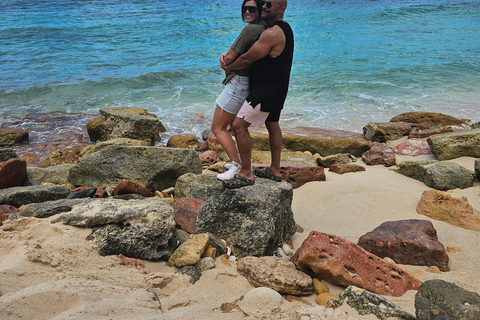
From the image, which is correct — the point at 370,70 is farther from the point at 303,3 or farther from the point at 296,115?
the point at 303,3

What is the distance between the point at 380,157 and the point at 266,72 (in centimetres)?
433

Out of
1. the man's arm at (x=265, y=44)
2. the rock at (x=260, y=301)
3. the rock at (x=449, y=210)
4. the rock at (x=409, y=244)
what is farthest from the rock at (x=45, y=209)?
the rock at (x=449, y=210)

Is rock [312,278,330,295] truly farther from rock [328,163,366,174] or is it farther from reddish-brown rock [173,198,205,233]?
rock [328,163,366,174]

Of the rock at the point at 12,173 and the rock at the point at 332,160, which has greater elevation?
the rock at the point at 12,173

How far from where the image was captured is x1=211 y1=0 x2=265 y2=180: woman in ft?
12.5

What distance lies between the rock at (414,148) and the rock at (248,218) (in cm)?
469

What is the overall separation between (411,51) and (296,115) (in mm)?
12061

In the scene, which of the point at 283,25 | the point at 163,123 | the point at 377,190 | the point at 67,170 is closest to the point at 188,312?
the point at 283,25

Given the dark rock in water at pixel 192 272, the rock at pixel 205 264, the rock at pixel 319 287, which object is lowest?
the rock at pixel 319 287

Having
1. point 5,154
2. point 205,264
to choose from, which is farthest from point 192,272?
point 5,154

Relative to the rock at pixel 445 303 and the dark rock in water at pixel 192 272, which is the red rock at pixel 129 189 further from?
the rock at pixel 445 303

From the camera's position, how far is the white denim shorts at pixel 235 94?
4.00 meters

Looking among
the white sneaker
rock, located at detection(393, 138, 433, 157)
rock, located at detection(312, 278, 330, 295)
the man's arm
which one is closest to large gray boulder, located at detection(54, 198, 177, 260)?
the white sneaker

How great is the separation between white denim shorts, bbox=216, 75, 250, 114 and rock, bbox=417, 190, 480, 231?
262 cm
